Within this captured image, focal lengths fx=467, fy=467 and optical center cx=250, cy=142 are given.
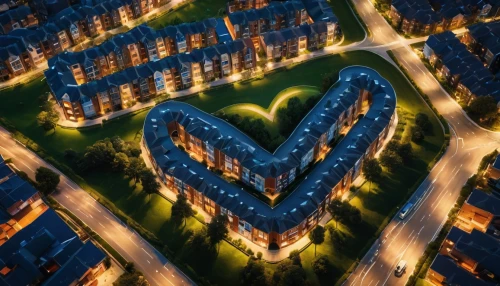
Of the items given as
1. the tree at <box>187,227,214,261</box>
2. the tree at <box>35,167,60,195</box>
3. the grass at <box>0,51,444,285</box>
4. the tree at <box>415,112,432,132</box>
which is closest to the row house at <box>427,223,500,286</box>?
the grass at <box>0,51,444,285</box>

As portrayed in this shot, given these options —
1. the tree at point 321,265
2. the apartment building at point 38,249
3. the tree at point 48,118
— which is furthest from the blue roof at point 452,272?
the tree at point 48,118

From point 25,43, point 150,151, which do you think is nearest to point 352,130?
point 150,151

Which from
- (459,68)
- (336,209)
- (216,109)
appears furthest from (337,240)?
(459,68)

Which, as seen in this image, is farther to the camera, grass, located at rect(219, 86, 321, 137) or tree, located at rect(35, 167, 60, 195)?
grass, located at rect(219, 86, 321, 137)

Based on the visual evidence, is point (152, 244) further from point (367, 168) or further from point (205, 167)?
point (367, 168)

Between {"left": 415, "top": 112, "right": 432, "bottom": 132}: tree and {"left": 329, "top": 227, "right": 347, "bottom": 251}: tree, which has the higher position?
{"left": 415, "top": 112, "right": 432, "bottom": 132}: tree

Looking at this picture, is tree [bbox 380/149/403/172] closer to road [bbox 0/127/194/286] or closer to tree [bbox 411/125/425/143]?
tree [bbox 411/125/425/143]

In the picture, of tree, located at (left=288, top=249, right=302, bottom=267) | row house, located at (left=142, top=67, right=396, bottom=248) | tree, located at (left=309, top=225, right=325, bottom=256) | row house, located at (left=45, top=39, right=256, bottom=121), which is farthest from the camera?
row house, located at (left=45, top=39, right=256, bottom=121)

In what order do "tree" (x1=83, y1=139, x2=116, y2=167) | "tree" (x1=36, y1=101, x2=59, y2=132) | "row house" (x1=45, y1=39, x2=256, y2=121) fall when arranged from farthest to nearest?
"row house" (x1=45, y1=39, x2=256, y2=121) → "tree" (x1=36, y1=101, x2=59, y2=132) → "tree" (x1=83, y1=139, x2=116, y2=167)

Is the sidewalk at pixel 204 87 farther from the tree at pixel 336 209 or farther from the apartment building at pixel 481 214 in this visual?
the apartment building at pixel 481 214
